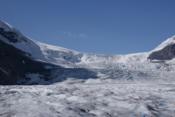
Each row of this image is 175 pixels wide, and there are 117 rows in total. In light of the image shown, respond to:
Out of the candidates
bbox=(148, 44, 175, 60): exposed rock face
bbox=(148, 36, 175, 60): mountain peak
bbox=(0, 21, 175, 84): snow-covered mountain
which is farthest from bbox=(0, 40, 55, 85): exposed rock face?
bbox=(148, 36, 175, 60): mountain peak

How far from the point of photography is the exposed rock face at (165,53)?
90.9 m

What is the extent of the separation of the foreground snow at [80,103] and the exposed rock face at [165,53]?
79986 mm

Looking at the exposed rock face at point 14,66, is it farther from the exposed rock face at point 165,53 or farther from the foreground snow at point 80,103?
the exposed rock face at point 165,53

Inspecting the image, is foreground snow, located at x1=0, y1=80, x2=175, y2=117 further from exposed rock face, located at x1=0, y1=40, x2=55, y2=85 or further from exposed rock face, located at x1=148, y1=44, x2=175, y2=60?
exposed rock face, located at x1=148, y1=44, x2=175, y2=60

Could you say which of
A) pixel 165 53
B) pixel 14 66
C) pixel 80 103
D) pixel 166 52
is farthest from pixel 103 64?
pixel 166 52

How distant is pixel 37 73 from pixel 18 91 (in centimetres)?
3121

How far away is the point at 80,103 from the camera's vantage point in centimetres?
1034

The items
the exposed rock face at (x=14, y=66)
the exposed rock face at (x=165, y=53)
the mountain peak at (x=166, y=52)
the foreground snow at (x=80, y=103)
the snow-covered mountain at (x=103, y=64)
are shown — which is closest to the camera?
the foreground snow at (x=80, y=103)

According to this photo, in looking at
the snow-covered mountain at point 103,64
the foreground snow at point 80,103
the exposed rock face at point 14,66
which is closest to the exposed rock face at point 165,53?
the snow-covered mountain at point 103,64

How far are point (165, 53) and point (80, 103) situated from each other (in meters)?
85.3

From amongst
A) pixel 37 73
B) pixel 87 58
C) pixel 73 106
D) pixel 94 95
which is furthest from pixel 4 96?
Result: pixel 87 58

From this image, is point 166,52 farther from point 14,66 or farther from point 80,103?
point 80,103

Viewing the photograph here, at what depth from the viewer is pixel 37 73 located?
138 feet

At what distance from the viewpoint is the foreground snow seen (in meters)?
9.30
